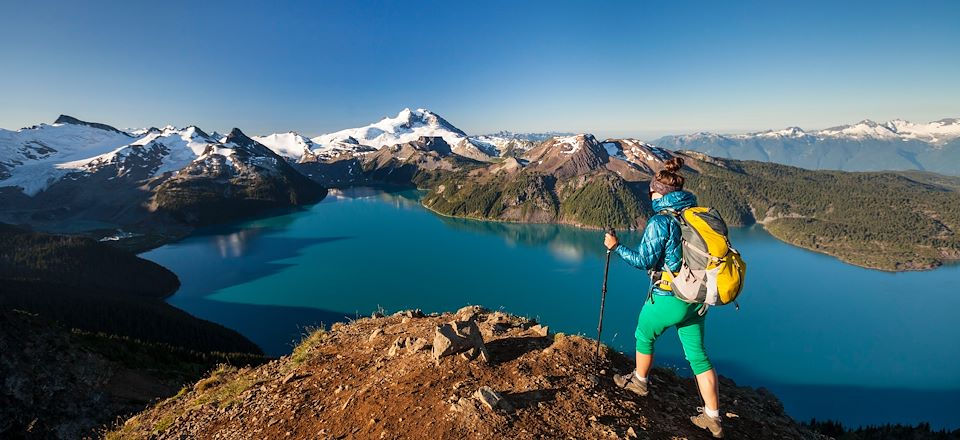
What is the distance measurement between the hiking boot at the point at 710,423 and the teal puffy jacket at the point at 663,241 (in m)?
2.26

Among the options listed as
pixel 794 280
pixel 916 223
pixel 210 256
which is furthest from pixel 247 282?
pixel 916 223

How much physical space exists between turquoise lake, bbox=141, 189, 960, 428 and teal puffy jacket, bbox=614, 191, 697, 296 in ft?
184

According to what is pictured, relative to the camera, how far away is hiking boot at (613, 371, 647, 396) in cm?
720

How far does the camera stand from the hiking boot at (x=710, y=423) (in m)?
6.57

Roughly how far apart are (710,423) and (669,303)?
220 centimetres

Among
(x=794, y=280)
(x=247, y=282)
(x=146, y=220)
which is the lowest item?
(x=794, y=280)

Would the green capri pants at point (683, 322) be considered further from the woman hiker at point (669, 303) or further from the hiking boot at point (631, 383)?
the hiking boot at point (631, 383)

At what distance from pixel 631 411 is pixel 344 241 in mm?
151544

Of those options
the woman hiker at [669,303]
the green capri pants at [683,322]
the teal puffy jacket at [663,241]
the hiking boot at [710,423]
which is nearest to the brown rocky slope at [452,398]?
the hiking boot at [710,423]

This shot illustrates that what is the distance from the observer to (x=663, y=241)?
6.30 meters

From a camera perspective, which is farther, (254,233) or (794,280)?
(254,233)

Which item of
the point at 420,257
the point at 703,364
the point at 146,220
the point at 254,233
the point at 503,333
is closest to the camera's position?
the point at 703,364

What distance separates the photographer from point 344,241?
148125mm

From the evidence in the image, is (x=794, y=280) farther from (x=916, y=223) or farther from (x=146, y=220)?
(x=146, y=220)
